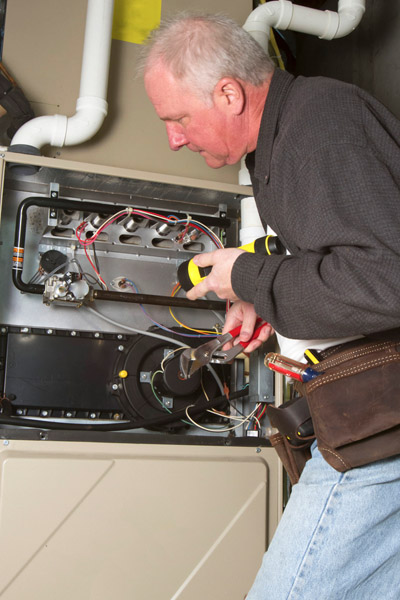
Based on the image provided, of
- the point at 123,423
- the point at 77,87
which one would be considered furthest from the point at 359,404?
the point at 77,87

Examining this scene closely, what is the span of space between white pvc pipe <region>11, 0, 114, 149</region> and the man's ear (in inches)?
30.1

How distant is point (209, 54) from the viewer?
119 centimetres

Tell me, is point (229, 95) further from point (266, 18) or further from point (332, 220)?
point (266, 18)

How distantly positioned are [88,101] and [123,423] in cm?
97

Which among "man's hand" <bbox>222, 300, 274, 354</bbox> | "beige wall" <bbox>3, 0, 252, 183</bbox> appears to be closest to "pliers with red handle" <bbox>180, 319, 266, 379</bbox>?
"man's hand" <bbox>222, 300, 274, 354</bbox>

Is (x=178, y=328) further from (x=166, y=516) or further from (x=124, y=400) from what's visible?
(x=166, y=516)

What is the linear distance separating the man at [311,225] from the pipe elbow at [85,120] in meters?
0.61

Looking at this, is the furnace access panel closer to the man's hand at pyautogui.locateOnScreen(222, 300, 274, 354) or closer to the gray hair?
the man's hand at pyautogui.locateOnScreen(222, 300, 274, 354)

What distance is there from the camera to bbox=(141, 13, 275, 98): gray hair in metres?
1.19

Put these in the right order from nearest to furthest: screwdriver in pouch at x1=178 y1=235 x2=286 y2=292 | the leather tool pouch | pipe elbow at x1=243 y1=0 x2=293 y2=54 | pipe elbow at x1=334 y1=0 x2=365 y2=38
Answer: the leather tool pouch, screwdriver in pouch at x1=178 y1=235 x2=286 y2=292, pipe elbow at x1=243 y1=0 x2=293 y2=54, pipe elbow at x1=334 y1=0 x2=365 y2=38

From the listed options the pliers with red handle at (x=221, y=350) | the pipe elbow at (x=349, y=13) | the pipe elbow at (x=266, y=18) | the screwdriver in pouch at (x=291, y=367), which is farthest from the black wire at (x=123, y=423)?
the pipe elbow at (x=349, y=13)

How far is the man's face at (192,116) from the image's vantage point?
1.23 meters

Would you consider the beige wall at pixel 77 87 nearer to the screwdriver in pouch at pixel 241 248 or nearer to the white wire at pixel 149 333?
the white wire at pixel 149 333

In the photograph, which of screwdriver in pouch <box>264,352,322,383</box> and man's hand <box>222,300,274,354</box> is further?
man's hand <box>222,300,274,354</box>
